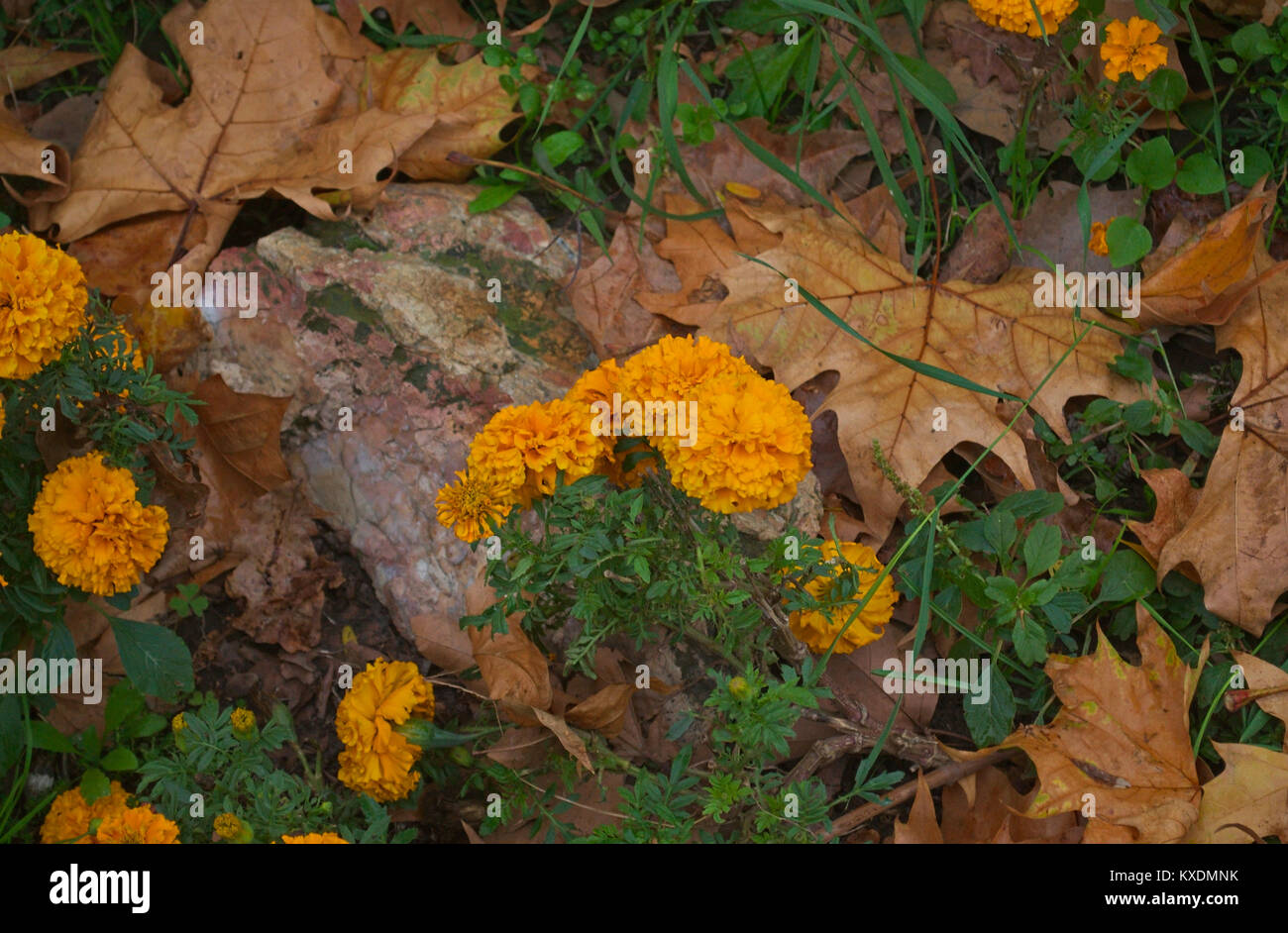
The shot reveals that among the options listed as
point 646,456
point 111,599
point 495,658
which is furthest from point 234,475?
point 646,456

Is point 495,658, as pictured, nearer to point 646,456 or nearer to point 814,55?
point 646,456

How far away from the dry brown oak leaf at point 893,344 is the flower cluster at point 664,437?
79 cm

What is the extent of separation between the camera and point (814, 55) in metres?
3.13

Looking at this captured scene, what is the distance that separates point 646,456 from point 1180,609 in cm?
149

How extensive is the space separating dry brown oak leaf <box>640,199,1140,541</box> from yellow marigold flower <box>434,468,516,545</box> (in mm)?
1012

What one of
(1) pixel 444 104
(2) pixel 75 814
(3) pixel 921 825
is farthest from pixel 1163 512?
(2) pixel 75 814

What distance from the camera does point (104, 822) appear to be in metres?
2.29

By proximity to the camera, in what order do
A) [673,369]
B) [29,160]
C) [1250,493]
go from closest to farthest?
[673,369] → [1250,493] → [29,160]

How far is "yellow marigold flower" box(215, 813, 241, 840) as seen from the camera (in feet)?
6.99

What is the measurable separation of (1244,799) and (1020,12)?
1.93m

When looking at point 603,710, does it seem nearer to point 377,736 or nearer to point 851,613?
point 377,736

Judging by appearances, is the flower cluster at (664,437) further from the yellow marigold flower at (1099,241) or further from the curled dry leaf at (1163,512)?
the yellow marigold flower at (1099,241)

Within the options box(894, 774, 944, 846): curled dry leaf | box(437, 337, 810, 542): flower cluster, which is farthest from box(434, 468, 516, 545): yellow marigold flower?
box(894, 774, 944, 846): curled dry leaf

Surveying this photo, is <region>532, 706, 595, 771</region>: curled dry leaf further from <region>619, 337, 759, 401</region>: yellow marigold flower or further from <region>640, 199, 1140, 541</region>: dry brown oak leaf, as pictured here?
<region>640, 199, 1140, 541</region>: dry brown oak leaf
